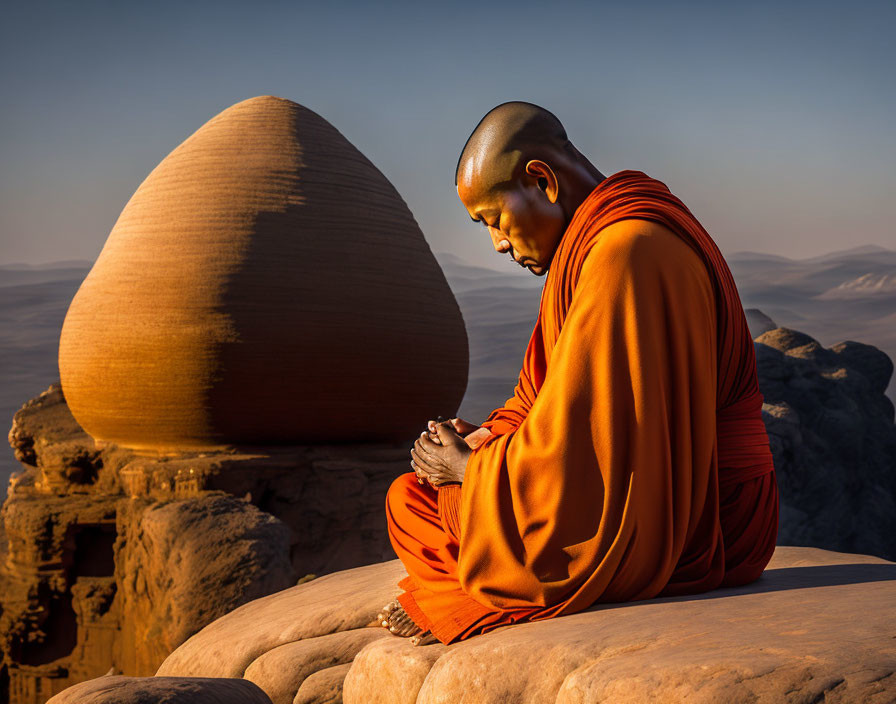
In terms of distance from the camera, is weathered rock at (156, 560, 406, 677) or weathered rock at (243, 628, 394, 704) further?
weathered rock at (156, 560, 406, 677)

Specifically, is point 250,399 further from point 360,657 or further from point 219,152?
point 360,657

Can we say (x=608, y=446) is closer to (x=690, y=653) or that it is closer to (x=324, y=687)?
(x=690, y=653)

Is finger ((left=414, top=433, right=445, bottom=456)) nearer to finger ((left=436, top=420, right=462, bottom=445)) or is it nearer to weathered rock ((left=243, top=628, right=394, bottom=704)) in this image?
finger ((left=436, top=420, right=462, bottom=445))

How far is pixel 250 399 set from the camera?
7.45 meters

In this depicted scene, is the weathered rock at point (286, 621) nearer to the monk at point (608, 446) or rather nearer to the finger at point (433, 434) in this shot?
the monk at point (608, 446)

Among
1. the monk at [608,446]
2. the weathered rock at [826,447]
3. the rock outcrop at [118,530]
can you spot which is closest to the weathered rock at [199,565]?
the rock outcrop at [118,530]

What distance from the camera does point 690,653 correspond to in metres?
2.03

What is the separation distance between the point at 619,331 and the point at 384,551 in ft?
18.4

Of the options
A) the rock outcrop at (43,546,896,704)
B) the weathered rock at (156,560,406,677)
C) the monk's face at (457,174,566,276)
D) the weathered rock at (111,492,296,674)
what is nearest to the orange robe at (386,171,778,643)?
the rock outcrop at (43,546,896,704)

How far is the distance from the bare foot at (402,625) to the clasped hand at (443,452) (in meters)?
0.41

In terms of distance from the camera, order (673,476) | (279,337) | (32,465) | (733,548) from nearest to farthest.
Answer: (673,476) → (733,548) → (279,337) → (32,465)

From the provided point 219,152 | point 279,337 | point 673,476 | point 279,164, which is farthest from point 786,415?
point 673,476

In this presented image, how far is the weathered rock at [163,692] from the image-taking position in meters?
2.96

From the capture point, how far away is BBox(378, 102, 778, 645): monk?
2.45m
